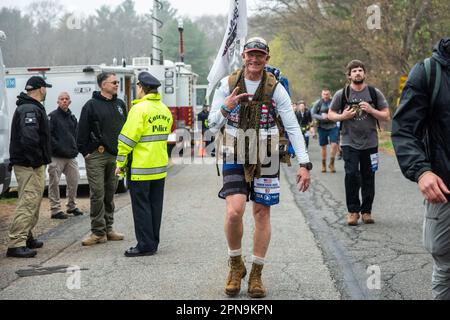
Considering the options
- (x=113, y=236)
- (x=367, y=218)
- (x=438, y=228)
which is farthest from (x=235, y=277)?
(x=367, y=218)

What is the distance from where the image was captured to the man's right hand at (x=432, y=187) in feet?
13.2

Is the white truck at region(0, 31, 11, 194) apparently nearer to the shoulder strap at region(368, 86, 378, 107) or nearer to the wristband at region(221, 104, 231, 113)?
the wristband at region(221, 104, 231, 113)

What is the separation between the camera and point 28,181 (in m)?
7.87

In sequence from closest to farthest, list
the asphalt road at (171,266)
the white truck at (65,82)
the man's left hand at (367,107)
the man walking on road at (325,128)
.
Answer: the asphalt road at (171,266) < the man's left hand at (367,107) < the white truck at (65,82) < the man walking on road at (325,128)

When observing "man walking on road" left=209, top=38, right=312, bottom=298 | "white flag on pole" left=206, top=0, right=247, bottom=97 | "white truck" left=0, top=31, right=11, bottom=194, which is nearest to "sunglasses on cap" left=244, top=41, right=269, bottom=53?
"man walking on road" left=209, top=38, right=312, bottom=298

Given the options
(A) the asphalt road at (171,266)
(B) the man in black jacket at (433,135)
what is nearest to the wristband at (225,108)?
(A) the asphalt road at (171,266)

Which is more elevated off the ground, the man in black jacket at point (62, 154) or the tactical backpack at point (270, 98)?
the tactical backpack at point (270, 98)

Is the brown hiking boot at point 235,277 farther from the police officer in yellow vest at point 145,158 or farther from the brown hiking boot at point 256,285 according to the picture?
the police officer in yellow vest at point 145,158

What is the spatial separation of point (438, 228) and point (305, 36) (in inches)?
1807

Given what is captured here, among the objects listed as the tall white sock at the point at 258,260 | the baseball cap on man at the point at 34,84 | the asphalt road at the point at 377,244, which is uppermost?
the baseball cap on man at the point at 34,84

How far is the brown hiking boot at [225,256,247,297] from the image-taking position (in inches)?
226

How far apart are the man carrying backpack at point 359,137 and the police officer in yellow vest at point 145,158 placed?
267cm
